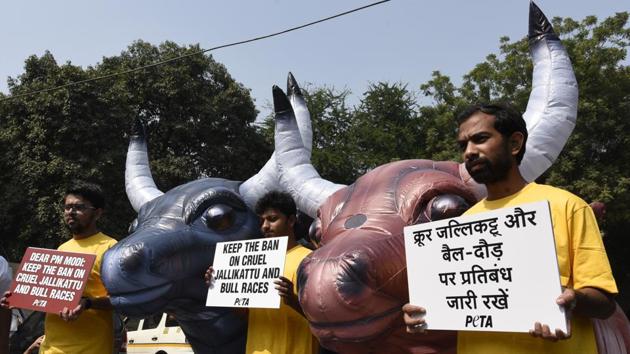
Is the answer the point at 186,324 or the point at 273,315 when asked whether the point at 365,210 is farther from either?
the point at 186,324

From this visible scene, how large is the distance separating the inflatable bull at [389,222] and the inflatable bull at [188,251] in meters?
0.73

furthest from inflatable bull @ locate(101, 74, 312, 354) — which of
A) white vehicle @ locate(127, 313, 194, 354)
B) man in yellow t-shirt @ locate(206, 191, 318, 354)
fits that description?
white vehicle @ locate(127, 313, 194, 354)

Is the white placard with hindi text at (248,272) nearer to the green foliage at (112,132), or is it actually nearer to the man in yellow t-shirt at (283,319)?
the man in yellow t-shirt at (283,319)

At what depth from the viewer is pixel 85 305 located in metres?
3.81

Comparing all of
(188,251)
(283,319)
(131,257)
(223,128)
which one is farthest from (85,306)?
(223,128)

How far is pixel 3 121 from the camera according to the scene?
718 inches

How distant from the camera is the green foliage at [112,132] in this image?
Answer: 1675 cm

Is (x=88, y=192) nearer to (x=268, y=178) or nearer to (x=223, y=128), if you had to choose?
(x=268, y=178)

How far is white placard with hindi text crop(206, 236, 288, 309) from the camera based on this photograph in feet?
11.1

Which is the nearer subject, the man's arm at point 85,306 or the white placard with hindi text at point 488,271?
the white placard with hindi text at point 488,271

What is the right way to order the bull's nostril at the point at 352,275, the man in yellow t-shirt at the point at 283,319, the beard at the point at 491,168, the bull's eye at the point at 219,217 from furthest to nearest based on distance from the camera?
1. the bull's eye at the point at 219,217
2. the man in yellow t-shirt at the point at 283,319
3. the bull's nostril at the point at 352,275
4. the beard at the point at 491,168

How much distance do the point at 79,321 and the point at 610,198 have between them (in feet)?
43.9

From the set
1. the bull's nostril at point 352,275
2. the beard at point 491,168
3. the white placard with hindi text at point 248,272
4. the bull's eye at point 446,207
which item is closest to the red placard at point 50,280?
the white placard with hindi text at point 248,272

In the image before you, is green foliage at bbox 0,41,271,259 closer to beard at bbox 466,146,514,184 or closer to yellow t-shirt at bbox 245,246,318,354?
yellow t-shirt at bbox 245,246,318,354
